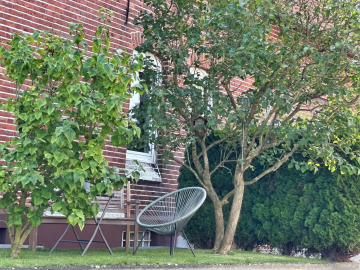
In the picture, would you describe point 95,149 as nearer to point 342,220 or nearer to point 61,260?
point 61,260

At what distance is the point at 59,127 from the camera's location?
15.8 ft

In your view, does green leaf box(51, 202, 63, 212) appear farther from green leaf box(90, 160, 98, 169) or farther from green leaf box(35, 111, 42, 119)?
green leaf box(35, 111, 42, 119)

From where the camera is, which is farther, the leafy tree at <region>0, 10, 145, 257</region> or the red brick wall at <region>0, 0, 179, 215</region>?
the red brick wall at <region>0, 0, 179, 215</region>

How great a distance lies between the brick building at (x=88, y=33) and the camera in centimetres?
687

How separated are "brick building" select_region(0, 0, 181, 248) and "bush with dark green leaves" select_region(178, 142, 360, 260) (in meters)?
0.53

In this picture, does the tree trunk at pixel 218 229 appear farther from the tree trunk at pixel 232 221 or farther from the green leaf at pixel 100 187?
the green leaf at pixel 100 187

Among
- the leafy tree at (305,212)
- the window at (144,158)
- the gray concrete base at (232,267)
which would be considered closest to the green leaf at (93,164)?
the gray concrete base at (232,267)

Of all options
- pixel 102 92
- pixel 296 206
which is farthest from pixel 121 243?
pixel 102 92

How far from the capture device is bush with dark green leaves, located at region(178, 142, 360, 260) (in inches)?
290

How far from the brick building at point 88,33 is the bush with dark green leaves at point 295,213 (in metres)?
0.53

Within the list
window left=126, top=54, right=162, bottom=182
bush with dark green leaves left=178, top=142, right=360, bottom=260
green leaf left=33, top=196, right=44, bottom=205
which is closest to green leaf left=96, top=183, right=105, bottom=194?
green leaf left=33, top=196, right=44, bottom=205

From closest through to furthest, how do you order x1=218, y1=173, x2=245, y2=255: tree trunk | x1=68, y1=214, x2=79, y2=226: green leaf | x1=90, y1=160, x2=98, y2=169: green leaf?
x1=68, y1=214, x2=79, y2=226: green leaf, x1=90, y1=160, x2=98, y2=169: green leaf, x1=218, y1=173, x2=245, y2=255: tree trunk

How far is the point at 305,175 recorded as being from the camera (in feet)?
25.6

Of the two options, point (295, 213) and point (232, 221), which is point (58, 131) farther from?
point (295, 213)
